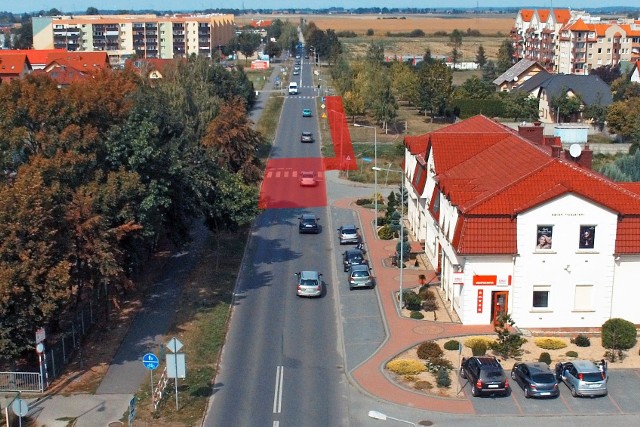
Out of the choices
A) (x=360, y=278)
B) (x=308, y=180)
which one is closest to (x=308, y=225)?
(x=360, y=278)

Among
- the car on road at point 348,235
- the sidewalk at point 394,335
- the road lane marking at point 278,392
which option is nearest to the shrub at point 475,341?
the sidewalk at point 394,335

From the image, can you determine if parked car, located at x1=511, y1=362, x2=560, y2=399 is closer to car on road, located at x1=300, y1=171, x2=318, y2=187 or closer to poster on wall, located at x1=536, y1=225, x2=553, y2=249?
poster on wall, located at x1=536, y1=225, x2=553, y2=249

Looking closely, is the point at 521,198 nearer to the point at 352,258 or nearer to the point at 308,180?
the point at 352,258

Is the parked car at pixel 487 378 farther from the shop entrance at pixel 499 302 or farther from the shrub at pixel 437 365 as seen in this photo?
the shop entrance at pixel 499 302

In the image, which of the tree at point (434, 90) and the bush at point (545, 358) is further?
the tree at point (434, 90)

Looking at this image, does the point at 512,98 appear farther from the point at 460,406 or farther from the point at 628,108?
the point at 460,406

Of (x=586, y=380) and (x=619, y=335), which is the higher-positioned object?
(x=619, y=335)

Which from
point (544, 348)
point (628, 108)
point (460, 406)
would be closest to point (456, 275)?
point (544, 348)

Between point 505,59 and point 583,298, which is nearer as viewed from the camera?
point 583,298
